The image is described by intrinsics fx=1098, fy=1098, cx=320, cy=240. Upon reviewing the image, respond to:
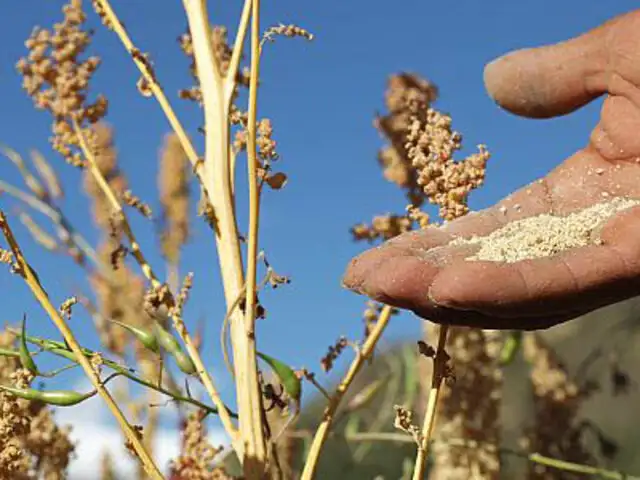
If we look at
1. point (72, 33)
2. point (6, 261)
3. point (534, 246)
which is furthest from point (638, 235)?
point (72, 33)

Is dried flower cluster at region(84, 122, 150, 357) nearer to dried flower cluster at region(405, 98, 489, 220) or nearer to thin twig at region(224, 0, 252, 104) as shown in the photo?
thin twig at region(224, 0, 252, 104)

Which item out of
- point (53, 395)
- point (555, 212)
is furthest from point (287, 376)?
point (555, 212)

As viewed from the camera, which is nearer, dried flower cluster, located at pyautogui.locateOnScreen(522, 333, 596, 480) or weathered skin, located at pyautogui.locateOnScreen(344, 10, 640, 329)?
weathered skin, located at pyautogui.locateOnScreen(344, 10, 640, 329)

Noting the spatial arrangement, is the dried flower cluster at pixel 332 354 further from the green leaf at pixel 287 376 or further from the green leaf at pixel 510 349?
the green leaf at pixel 510 349

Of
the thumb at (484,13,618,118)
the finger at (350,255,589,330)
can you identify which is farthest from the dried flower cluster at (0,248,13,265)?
the thumb at (484,13,618,118)

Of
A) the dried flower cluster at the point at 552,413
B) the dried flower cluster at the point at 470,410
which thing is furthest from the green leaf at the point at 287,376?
the dried flower cluster at the point at 552,413
